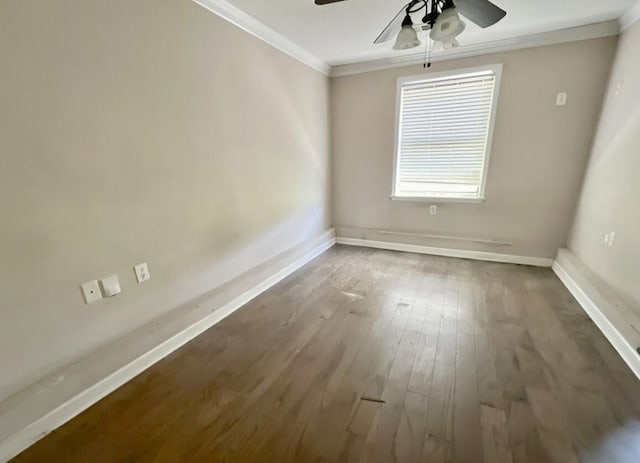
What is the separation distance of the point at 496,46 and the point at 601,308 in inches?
104

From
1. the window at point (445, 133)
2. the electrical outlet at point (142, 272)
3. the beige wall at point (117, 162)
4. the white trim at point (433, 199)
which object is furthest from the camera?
the white trim at point (433, 199)

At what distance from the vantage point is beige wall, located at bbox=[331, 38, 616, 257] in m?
2.88

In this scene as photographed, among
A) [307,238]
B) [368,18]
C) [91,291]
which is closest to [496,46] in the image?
[368,18]

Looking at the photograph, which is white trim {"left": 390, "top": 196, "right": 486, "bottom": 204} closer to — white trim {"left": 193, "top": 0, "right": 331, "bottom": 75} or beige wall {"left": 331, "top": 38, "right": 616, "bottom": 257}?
beige wall {"left": 331, "top": 38, "right": 616, "bottom": 257}

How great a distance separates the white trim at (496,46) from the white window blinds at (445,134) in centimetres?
21

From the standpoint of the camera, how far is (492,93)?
3.17m

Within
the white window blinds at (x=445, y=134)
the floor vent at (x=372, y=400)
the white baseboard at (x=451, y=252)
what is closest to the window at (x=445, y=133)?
the white window blinds at (x=445, y=134)

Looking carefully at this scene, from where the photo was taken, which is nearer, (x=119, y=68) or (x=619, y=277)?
(x=119, y=68)

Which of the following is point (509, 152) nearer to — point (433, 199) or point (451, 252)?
point (433, 199)

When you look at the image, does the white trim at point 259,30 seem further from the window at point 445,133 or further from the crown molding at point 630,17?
the crown molding at point 630,17

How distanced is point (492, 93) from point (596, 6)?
95cm

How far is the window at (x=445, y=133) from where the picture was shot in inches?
128

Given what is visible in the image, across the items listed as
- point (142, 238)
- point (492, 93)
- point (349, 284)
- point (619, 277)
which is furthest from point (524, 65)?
point (142, 238)

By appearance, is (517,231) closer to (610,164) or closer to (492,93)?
(610,164)
